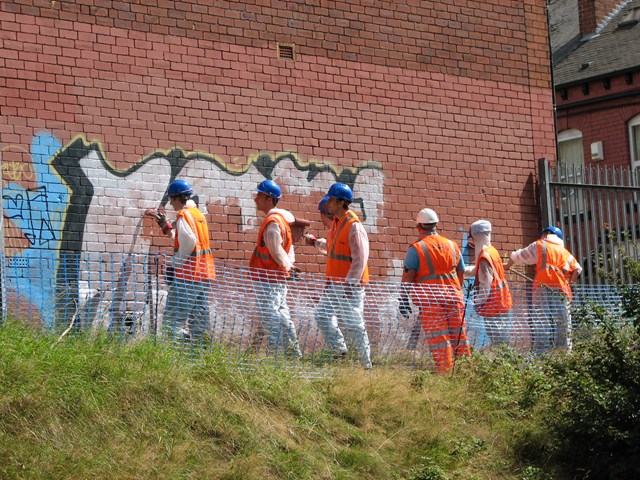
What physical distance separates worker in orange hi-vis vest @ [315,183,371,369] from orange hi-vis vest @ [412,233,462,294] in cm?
59

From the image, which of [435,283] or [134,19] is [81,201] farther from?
[435,283]

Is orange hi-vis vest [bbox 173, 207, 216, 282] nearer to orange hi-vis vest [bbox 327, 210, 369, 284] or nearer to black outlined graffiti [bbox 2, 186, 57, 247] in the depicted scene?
orange hi-vis vest [bbox 327, 210, 369, 284]

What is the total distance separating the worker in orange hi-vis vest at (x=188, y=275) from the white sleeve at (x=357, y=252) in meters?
1.26

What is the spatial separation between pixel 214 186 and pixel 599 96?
1556cm

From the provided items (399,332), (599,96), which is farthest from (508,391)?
(599,96)

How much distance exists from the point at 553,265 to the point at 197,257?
427 cm

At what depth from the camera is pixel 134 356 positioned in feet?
27.5

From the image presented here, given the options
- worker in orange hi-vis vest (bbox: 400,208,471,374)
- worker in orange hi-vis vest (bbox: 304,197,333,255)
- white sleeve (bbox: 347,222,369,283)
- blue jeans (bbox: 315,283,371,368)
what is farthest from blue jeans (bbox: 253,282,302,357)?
worker in orange hi-vis vest (bbox: 304,197,333,255)

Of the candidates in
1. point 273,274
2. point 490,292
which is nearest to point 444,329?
point 490,292

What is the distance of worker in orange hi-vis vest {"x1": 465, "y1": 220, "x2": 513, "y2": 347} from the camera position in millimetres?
10812

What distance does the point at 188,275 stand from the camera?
9969 mm

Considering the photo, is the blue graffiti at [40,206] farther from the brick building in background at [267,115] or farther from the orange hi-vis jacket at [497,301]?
the orange hi-vis jacket at [497,301]

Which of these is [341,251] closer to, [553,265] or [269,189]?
[269,189]

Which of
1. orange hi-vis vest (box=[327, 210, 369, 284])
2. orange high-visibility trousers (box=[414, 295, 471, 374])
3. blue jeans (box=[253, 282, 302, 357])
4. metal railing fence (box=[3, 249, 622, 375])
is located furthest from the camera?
orange hi-vis vest (box=[327, 210, 369, 284])
